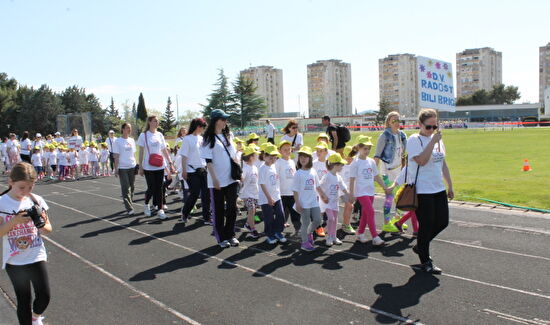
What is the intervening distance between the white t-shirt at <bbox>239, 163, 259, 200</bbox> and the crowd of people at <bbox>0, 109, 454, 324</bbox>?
2 cm

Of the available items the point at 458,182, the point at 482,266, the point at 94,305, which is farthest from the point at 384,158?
the point at 458,182

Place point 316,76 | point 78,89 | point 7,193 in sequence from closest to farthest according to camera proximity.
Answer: point 7,193
point 78,89
point 316,76

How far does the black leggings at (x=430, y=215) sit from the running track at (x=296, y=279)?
Result: 1.39ft

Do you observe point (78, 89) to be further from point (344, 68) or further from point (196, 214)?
point (344, 68)

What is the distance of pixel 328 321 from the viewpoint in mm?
4285

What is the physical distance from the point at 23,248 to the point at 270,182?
397 cm

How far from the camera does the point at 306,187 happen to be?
6.72 meters

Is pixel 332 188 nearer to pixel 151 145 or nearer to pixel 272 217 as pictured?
pixel 272 217

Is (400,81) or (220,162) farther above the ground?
(400,81)

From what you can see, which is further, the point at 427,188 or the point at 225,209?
the point at 225,209

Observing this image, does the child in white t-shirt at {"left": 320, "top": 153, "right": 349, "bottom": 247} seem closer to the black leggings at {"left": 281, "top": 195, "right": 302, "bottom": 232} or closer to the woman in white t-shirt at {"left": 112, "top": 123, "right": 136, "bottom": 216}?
the black leggings at {"left": 281, "top": 195, "right": 302, "bottom": 232}

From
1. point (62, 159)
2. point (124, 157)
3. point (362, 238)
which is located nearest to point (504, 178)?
point (362, 238)

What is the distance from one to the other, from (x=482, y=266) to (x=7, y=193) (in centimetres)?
538

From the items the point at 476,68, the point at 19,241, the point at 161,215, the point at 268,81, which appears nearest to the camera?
the point at 19,241
